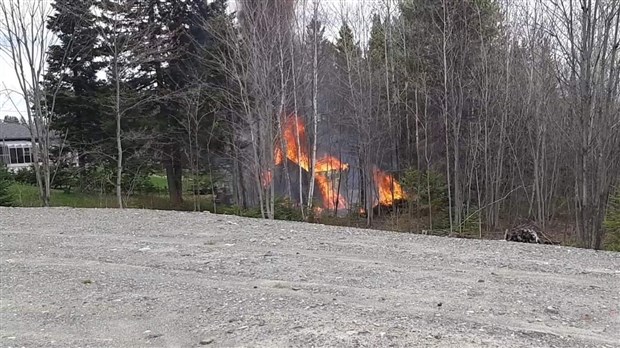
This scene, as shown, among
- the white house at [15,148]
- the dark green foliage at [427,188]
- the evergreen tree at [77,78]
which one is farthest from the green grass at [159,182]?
the white house at [15,148]

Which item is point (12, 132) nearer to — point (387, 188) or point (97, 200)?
point (97, 200)

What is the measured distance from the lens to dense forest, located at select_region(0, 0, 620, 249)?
1230 centimetres

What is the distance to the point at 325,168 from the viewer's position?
57.2 feet

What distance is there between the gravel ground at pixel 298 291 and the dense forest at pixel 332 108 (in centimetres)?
382

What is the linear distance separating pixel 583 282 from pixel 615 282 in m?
0.33

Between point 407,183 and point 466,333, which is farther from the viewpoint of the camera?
point 407,183

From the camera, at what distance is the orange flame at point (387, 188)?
630 inches

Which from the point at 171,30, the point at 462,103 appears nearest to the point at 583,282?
the point at 462,103

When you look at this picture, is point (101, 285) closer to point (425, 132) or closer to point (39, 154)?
point (39, 154)

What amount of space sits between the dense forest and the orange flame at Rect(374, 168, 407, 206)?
0.04 meters

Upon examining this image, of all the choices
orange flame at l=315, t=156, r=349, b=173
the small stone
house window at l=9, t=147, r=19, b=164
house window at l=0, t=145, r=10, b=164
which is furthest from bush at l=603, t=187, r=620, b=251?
house window at l=9, t=147, r=19, b=164

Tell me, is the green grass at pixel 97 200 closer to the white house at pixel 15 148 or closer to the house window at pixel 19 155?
the white house at pixel 15 148

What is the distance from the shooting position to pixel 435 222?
1380 cm

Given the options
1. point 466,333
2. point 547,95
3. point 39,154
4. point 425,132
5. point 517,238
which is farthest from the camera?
point 425,132
